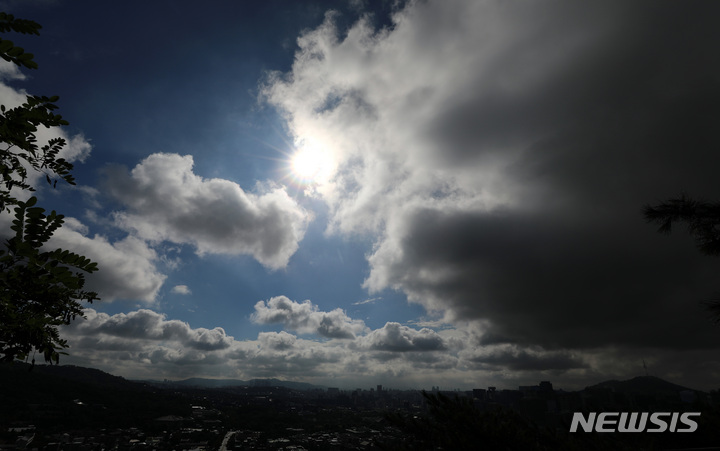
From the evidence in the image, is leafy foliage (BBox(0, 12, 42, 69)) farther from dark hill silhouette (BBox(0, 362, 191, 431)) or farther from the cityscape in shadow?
dark hill silhouette (BBox(0, 362, 191, 431))

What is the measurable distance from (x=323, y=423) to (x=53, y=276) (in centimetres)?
14435

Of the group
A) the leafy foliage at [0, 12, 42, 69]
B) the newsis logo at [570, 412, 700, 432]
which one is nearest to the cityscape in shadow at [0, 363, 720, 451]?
the newsis logo at [570, 412, 700, 432]

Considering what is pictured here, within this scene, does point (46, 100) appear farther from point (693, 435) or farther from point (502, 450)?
point (693, 435)

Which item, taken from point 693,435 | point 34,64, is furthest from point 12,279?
point 693,435

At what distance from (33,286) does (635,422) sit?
15.8m

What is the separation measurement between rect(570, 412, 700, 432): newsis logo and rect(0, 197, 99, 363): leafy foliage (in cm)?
1340

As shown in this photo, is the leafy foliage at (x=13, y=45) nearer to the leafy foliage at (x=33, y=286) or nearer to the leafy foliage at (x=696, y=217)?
the leafy foliage at (x=33, y=286)

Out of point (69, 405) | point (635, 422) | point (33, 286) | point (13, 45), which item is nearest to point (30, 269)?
point (33, 286)

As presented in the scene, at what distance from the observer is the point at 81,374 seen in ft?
613

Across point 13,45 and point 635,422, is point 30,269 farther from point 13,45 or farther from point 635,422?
point 635,422

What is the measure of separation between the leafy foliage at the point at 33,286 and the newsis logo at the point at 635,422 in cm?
1340

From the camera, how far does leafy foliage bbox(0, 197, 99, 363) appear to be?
9.96 ft

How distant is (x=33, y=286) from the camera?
3121 millimetres

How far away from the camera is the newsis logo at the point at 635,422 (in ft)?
Answer: 31.6
